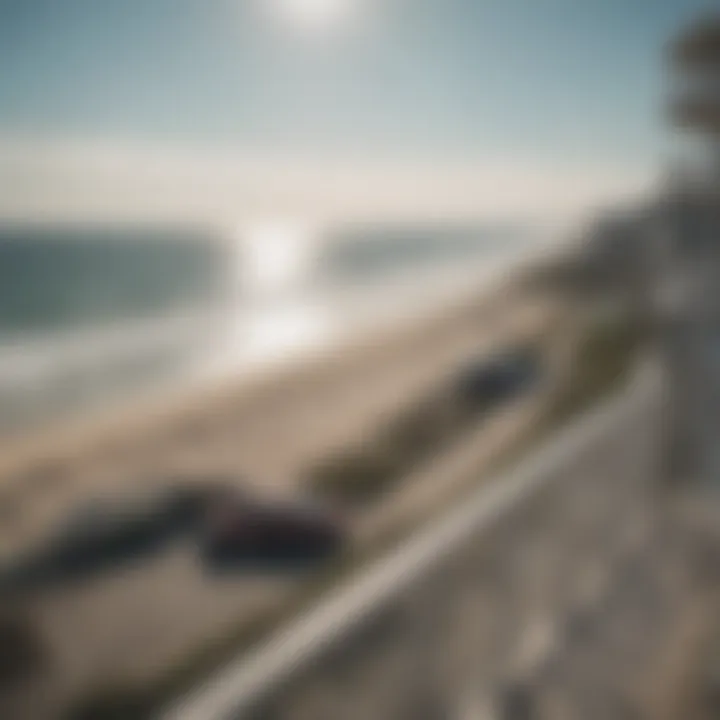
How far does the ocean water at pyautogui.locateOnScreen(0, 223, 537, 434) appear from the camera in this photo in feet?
2.30

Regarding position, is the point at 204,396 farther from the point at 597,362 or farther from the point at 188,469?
the point at 597,362

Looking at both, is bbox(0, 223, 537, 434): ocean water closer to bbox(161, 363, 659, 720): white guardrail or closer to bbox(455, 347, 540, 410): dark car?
bbox(455, 347, 540, 410): dark car

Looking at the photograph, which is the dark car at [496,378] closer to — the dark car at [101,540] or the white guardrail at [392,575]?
the white guardrail at [392,575]

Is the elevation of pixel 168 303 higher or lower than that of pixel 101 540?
higher

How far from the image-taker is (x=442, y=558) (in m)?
0.95

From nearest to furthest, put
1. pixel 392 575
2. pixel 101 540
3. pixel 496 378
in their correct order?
1. pixel 101 540
2. pixel 392 575
3. pixel 496 378

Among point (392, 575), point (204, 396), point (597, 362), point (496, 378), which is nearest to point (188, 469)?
point (204, 396)

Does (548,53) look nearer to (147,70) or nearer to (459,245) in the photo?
(459,245)

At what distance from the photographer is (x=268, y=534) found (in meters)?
0.81

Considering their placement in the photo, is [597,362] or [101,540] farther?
[597,362]

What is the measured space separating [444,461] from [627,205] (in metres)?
0.41

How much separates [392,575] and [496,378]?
11.1 inches

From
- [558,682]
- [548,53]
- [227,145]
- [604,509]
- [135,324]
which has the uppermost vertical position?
[548,53]

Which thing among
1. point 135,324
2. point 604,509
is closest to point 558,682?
point 604,509
